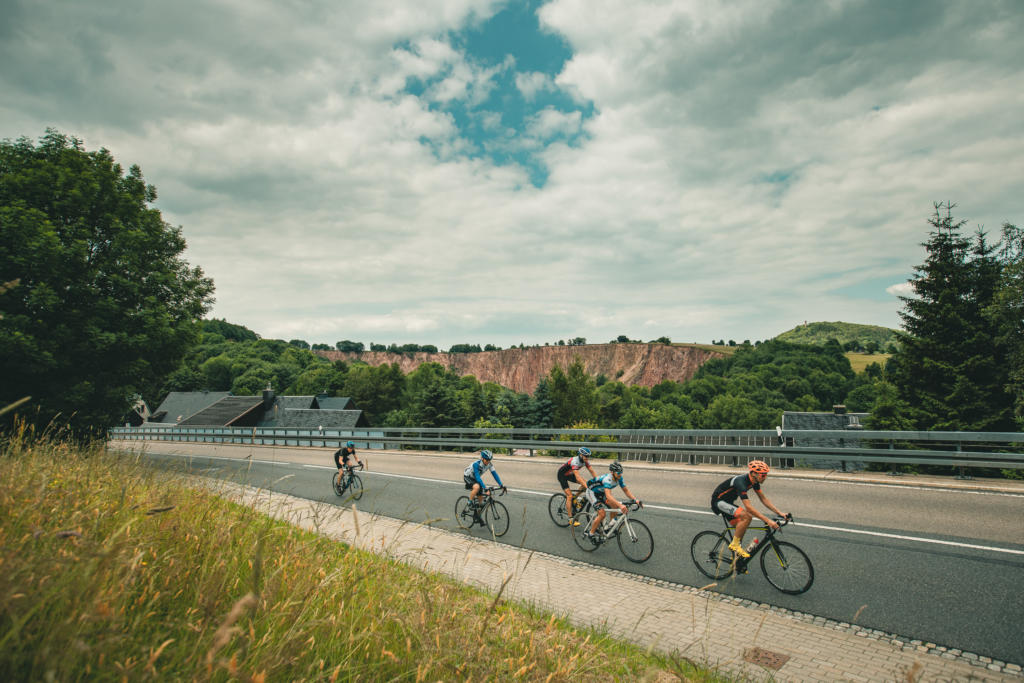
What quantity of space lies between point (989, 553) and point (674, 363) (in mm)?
165528

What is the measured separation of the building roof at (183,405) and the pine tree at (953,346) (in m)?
69.5

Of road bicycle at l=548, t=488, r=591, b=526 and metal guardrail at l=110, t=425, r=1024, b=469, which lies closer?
road bicycle at l=548, t=488, r=591, b=526

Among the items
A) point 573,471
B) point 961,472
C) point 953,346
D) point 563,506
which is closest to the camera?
point 573,471

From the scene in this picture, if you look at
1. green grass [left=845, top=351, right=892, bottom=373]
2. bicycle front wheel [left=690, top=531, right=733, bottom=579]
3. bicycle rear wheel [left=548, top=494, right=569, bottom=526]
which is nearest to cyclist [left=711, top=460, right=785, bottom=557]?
bicycle front wheel [left=690, top=531, right=733, bottom=579]

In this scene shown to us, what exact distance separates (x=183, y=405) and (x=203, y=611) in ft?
248

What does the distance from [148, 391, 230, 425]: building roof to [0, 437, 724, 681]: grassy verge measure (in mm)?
68165

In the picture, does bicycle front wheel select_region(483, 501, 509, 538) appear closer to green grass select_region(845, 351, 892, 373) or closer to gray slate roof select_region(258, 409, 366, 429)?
gray slate roof select_region(258, 409, 366, 429)

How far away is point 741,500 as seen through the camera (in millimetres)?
6840

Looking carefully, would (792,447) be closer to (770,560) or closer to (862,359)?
(770,560)

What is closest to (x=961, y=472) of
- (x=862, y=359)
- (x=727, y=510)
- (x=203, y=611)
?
(x=727, y=510)

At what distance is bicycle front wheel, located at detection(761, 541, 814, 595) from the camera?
661cm

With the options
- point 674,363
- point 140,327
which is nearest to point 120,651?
point 140,327

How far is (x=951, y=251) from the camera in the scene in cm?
2609

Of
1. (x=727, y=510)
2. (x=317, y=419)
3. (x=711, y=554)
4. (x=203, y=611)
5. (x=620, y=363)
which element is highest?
(x=620, y=363)
